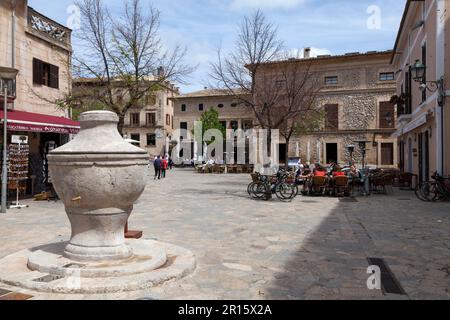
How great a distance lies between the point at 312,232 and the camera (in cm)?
737

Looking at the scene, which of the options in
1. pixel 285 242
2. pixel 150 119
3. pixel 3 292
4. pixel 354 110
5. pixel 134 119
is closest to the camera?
pixel 3 292

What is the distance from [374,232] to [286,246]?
218 cm

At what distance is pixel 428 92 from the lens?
15047 millimetres

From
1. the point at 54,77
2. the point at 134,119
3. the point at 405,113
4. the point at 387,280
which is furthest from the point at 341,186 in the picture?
the point at 134,119

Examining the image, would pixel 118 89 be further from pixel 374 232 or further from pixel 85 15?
pixel 374 232

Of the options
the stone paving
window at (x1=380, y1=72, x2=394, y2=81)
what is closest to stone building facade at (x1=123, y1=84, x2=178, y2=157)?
window at (x1=380, y1=72, x2=394, y2=81)

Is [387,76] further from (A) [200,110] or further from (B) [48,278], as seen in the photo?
(B) [48,278]

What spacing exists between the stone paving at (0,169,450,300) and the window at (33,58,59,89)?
4913 millimetres

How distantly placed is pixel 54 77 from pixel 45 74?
39 cm

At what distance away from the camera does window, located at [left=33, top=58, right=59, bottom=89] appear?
1410cm

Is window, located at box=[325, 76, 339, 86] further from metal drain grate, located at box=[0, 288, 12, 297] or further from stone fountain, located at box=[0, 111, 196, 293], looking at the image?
metal drain grate, located at box=[0, 288, 12, 297]

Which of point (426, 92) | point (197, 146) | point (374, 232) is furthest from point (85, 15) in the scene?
point (197, 146)

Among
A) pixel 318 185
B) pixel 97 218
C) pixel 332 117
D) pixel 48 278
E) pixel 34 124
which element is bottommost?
pixel 48 278

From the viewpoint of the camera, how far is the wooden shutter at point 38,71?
1403 centimetres
